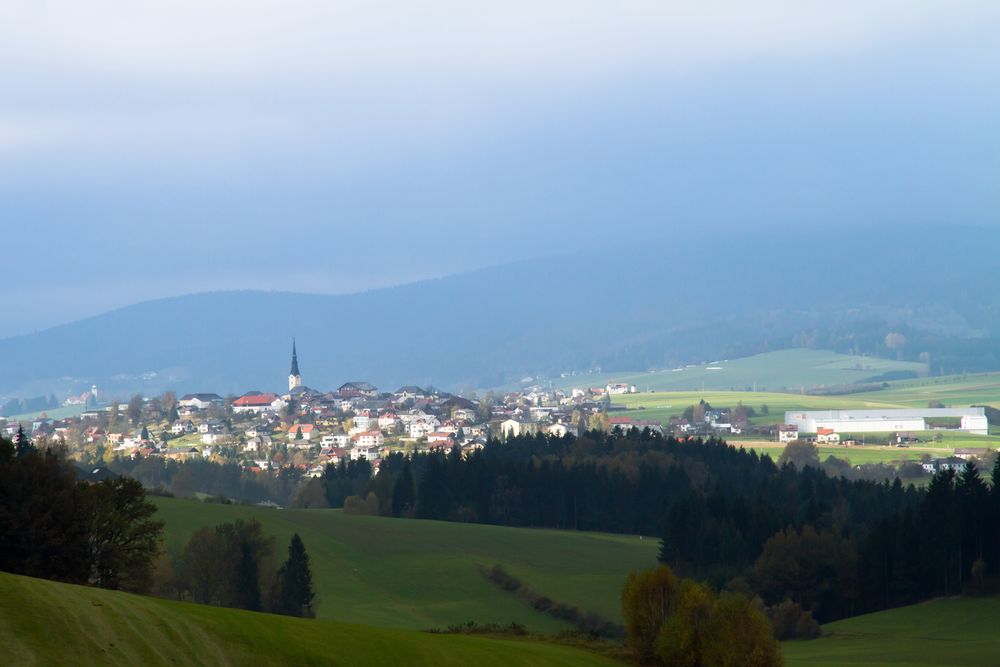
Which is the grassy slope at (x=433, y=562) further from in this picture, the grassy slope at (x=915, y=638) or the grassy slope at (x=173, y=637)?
the grassy slope at (x=173, y=637)

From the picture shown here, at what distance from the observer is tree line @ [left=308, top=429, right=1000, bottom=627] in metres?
76.2

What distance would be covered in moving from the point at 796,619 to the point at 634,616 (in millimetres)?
27652

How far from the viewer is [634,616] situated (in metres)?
42.2

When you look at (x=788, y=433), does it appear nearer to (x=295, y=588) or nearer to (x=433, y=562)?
(x=433, y=562)

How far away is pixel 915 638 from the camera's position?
2356 inches

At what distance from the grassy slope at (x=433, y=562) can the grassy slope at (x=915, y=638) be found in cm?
1206

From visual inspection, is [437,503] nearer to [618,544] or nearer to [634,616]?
[618,544]

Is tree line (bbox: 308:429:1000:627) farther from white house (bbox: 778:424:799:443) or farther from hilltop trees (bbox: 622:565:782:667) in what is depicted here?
white house (bbox: 778:424:799:443)

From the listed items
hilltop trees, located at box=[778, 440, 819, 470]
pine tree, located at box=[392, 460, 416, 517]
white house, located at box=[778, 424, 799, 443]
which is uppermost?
white house, located at box=[778, 424, 799, 443]

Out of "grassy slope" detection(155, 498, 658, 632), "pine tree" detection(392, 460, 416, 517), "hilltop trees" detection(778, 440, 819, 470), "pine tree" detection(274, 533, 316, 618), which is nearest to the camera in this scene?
"pine tree" detection(274, 533, 316, 618)

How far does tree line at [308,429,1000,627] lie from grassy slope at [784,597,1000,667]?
3.56 meters

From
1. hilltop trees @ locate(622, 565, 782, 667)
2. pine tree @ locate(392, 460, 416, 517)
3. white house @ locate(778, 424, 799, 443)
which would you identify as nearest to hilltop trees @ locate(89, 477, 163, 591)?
hilltop trees @ locate(622, 565, 782, 667)

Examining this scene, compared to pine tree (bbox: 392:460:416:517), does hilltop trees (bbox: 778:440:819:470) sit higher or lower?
higher

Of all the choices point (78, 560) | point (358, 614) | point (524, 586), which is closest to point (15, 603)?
point (78, 560)
